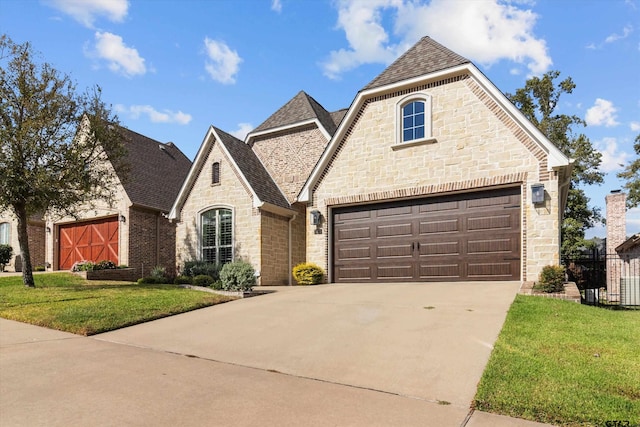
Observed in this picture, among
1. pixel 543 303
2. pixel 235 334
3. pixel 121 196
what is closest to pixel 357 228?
pixel 543 303

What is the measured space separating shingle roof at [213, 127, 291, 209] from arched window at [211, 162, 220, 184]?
873 millimetres

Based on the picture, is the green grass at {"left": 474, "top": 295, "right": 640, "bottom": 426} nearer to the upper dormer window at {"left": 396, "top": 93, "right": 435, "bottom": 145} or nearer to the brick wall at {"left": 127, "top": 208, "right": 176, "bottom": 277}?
the upper dormer window at {"left": 396, "top": 93, "right": 435, "bottom": 145}

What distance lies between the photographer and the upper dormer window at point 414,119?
13.1m

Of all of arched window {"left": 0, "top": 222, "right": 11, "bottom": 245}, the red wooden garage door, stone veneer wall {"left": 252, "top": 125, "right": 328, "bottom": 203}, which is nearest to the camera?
stone veneer wall {"left": 252, "top": 125, "right": 328, "bottom": 203}

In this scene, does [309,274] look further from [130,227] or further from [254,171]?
[130,227]

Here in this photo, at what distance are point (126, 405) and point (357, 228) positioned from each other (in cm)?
1088

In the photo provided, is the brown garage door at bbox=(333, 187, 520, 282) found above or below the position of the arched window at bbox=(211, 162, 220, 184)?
below

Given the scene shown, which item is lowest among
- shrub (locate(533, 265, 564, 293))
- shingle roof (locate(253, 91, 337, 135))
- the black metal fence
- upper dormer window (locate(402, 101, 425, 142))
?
the black metal fence

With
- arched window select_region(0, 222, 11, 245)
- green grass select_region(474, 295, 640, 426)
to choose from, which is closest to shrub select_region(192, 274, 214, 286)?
green grass select_region(474, 295, 640, 426)

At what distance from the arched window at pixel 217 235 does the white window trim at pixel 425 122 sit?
704 centimetres

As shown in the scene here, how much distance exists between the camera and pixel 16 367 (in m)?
5.27

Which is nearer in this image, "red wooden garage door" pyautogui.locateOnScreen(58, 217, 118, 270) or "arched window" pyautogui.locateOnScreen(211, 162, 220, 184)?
"arched window" pyautogui.locateOnScreen(211, 162, 220, 184)

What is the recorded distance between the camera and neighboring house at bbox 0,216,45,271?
78.0 feet

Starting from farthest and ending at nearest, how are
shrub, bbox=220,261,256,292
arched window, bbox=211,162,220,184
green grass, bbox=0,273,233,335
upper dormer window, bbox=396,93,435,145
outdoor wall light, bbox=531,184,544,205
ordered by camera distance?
1. arched window, bbox=211,162,220,184
2. upper dormer window, bbox=396,93,435,145
3. shrub, bbox=220,261,256,292
4. outdoor wall light, bbox=531,184,544,205
5. green grass, bbox=0,273,233,335
